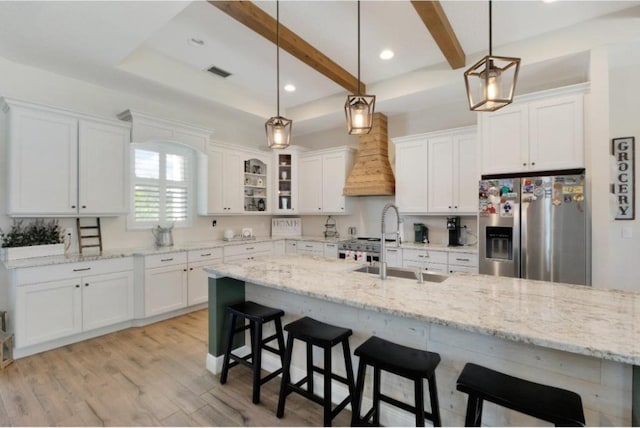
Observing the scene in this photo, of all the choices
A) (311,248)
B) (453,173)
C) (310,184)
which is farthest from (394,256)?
(310,184)

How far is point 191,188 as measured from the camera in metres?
4.82

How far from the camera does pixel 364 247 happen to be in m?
4.71

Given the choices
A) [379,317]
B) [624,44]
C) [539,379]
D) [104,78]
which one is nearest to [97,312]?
[104,78]

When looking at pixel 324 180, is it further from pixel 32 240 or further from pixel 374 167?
pixel 32 240

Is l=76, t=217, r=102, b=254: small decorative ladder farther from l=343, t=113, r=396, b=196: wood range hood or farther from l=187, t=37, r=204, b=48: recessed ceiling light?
l=343, t=113, r=396, b=196: wood range hood

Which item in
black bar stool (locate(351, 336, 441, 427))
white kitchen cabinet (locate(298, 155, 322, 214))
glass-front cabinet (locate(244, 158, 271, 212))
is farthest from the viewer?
white kitchen cabinet (locate(298, 155, 322, 214))

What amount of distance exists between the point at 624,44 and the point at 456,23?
155cm

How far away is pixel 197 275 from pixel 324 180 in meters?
2.61

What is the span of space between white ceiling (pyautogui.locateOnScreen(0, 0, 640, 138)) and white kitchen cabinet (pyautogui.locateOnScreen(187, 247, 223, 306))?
2.17m

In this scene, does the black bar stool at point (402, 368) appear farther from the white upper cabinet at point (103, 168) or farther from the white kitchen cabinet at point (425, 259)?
the white upper cabinet at point (103, 168)

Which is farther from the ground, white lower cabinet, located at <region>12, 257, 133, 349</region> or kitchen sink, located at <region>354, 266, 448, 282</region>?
kitchen sink, located at <region>354, 266, 448, 282</region>

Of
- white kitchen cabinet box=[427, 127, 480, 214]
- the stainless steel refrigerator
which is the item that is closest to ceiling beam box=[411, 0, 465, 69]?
white kitchen cabinet box=[427, 127, 480, 214]

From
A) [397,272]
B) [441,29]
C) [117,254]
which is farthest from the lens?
[117,254]

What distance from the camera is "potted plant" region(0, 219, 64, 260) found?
3.03 meters
